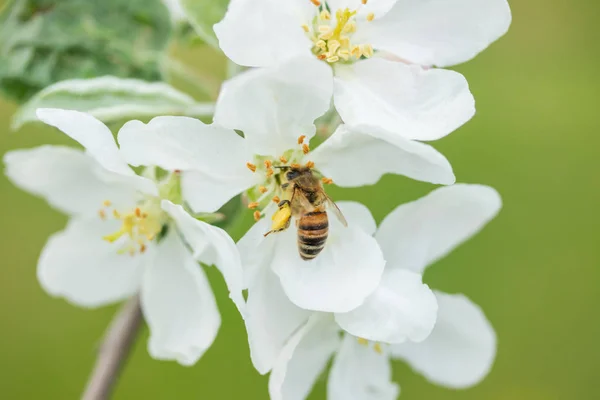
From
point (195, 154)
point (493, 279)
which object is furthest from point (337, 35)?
point (493, 279)

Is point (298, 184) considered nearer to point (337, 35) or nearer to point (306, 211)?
point (306, 211)

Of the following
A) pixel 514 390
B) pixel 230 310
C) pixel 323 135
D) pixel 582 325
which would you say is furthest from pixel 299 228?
pixel 582 325

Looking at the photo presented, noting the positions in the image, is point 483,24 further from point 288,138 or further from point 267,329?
point 267,329

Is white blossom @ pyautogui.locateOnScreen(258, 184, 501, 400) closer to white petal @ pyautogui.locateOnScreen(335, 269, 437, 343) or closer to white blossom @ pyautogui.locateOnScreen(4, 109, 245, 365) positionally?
white petal @ pyautogui.locateOnScreen(335, 269, 437, 343)

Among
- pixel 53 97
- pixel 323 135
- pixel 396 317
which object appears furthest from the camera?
pixel 323 135

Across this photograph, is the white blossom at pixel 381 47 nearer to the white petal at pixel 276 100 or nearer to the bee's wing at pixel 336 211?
the white petal at pixel 276 100

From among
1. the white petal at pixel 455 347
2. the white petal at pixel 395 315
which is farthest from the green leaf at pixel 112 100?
the white petal at pixel 455 347

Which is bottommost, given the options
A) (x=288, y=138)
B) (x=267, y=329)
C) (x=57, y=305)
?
(x=57, y=305)

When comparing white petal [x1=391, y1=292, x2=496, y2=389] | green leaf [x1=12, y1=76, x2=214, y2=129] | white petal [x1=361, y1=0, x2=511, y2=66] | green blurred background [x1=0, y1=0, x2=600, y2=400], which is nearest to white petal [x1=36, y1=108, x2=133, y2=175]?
green leaf [x1=12, y1=76, x2=214, y2=129]
